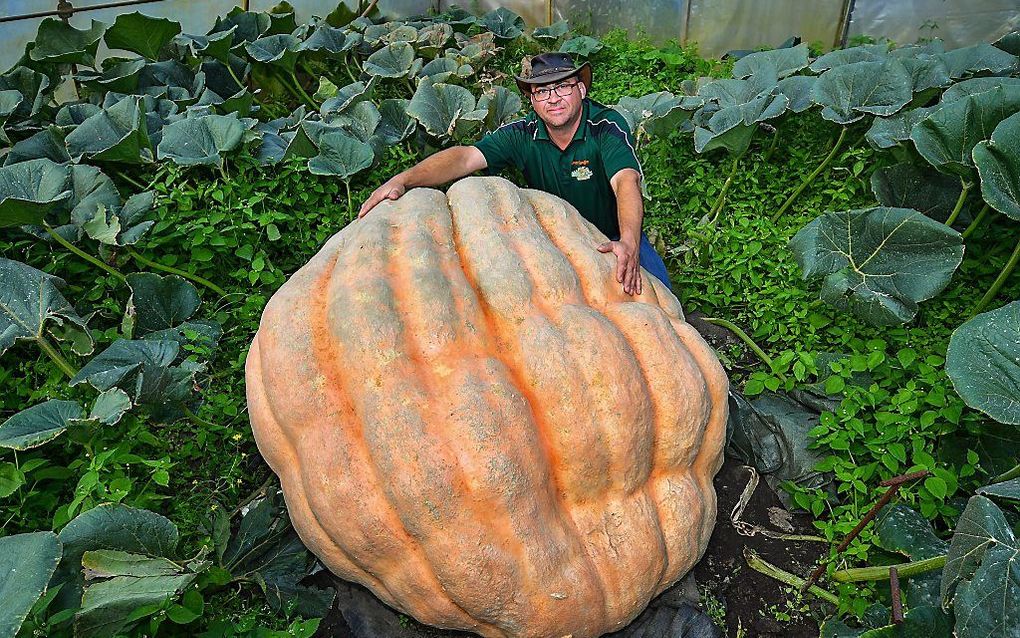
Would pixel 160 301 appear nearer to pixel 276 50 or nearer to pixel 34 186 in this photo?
pixel 34 186

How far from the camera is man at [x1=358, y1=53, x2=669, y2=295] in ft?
9.87

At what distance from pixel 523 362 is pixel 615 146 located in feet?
5.03

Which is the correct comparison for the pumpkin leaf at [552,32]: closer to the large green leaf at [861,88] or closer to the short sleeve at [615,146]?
the short sleeve at [615,146]

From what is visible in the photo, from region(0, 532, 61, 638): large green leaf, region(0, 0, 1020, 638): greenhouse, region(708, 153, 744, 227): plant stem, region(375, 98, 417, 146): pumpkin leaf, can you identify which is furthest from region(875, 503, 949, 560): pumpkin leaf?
region(375, 98, 417, 146): pumpkin leaf

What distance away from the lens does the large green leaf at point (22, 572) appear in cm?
150

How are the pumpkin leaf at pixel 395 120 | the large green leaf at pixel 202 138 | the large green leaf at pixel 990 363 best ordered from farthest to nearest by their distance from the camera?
1. the pumpkin leaf at pixel 395 120
2. the large green leaf at pixel 202 138
3. the large green leaf at pixel 990 363

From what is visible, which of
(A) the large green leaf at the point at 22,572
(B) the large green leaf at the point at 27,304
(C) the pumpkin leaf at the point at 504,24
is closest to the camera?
(A) the large green leaf at the point at 22,572

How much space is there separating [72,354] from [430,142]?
6.71ft

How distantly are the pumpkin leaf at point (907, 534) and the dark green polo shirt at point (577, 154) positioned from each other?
1712 mm

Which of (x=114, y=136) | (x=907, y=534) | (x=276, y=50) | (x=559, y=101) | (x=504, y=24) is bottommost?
(x=504, y=24)

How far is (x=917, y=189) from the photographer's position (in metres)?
2.84

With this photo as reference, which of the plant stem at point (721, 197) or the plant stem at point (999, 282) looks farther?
the plant stem at point (721, 197)

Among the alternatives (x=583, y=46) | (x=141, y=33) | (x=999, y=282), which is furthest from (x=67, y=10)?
(x=999, y=282)

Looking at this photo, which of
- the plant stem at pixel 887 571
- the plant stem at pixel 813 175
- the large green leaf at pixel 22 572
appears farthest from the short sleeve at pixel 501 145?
the large green leaf at pixel 22 572
